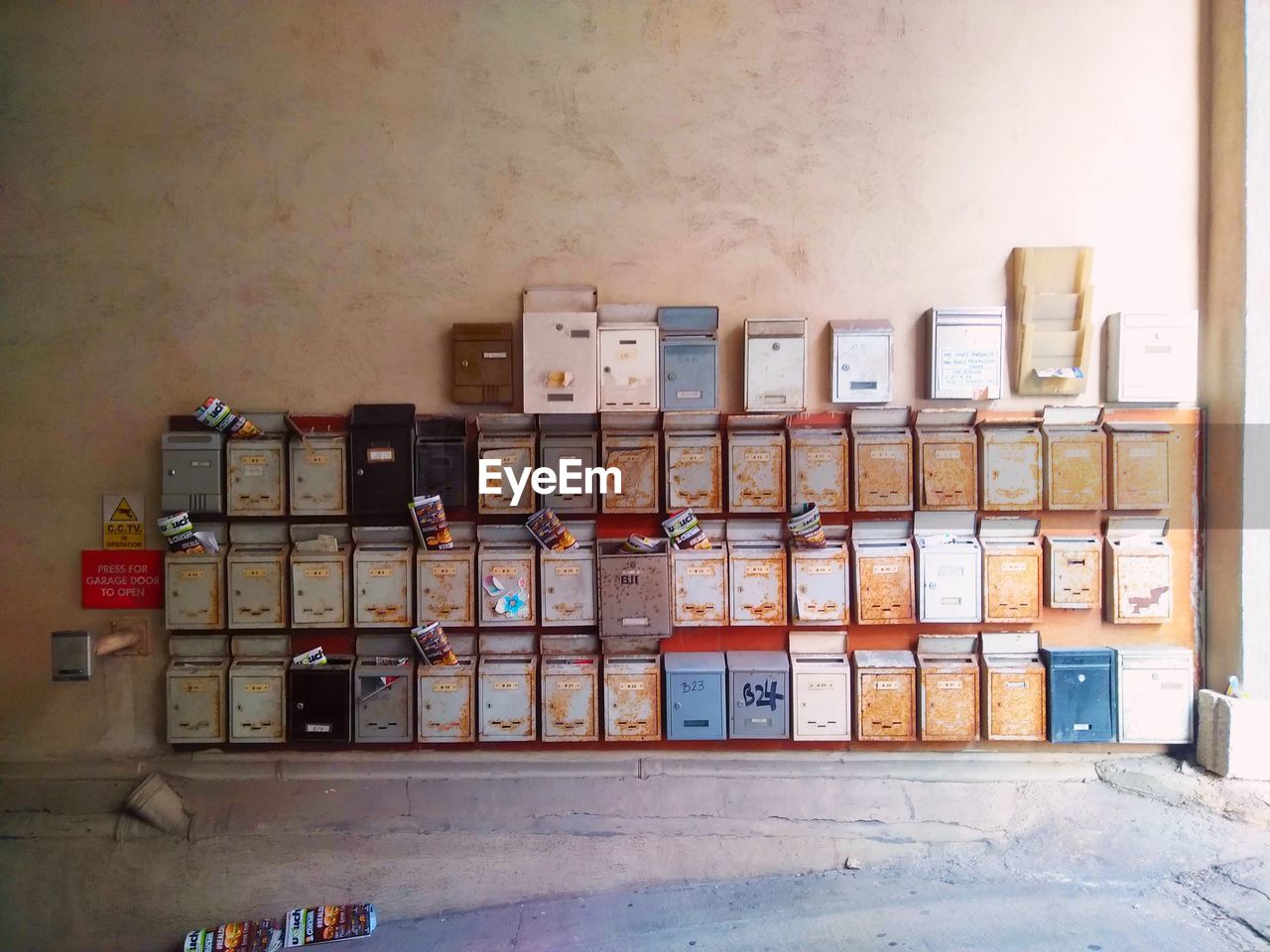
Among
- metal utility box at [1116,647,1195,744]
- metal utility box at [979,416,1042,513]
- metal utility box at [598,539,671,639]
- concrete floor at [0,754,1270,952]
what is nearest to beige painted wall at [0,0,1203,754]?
metal utility box at [979,416,1042,513]

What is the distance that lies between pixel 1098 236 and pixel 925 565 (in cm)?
165

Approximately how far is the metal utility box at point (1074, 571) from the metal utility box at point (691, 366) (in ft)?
5.36

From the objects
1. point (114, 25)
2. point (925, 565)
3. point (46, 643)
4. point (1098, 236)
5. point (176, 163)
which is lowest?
point (46, 643)

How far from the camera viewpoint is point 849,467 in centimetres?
343

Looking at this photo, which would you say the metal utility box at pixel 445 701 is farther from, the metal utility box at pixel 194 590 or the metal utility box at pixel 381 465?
the metal utility box at pixel 194 590

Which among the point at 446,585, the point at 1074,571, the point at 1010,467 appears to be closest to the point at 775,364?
the point at 1010,467

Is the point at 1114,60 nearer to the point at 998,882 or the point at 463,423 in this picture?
the point at 463,423

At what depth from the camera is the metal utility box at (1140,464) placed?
3.43m

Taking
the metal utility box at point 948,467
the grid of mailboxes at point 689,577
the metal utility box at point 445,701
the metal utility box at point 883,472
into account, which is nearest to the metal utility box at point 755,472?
the grid of mailboxes at point 689,577

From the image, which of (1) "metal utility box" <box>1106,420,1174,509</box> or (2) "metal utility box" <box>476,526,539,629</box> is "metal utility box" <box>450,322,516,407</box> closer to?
(2) "metal utility box" <box>476,526,539,629</box>

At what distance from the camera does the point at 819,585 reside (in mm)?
3428

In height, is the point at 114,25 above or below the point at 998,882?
above

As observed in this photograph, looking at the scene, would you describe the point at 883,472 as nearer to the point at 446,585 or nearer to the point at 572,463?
the point at 572,463

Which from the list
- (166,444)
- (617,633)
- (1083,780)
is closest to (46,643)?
(166,444)
